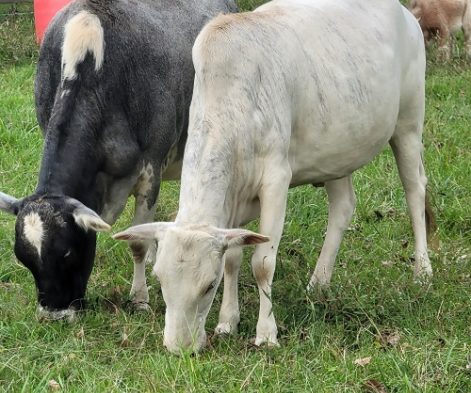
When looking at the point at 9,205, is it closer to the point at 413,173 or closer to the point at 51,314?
the point at 51,314

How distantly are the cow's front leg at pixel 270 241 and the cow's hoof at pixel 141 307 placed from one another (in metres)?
0.79

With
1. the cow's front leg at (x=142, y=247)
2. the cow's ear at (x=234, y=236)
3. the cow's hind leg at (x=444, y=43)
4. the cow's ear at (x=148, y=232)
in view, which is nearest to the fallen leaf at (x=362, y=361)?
the cow's ear at (x=234, y=236)

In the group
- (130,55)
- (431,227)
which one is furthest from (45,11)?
(431,227)

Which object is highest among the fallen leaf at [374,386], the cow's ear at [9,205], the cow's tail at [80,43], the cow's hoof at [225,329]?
the cow's tail at [80,43]

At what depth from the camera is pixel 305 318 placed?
6.00 m

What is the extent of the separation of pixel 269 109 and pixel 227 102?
246mm

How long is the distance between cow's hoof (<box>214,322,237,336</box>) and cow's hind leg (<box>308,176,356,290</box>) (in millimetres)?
841

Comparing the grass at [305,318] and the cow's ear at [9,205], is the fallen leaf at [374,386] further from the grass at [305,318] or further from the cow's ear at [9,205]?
the cow's ear at [9,205]

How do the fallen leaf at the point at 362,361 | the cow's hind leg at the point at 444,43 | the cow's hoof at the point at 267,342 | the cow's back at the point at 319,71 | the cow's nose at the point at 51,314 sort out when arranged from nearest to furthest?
the fallen leaf at the point at 362,361, the cow's hoof at the point at 267,342, the cow's back at the point at 319,71, the cow's nose at the point at 51,314, the cow's hind leg at the point at 444,43

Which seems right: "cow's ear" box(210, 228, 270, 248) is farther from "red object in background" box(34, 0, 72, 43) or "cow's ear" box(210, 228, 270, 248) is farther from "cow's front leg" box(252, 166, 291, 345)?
"red object in background" box(34, 0, 72, 43)

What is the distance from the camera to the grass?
4969mm

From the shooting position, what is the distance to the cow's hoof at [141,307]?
6250 millimetres

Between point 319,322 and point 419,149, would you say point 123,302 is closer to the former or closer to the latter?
point 319,322

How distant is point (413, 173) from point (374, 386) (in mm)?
2625
